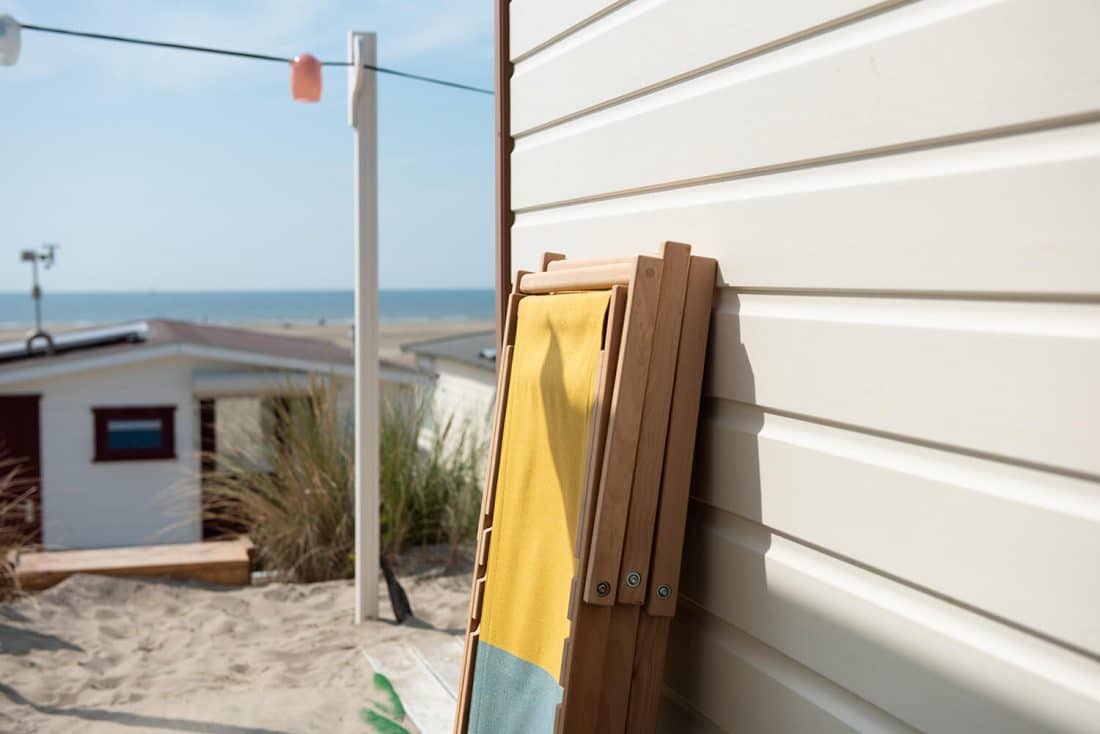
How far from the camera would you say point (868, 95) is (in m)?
1.57

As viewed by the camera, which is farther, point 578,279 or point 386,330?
point 386,330

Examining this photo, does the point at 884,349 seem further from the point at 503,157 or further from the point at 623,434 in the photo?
Answer: the point at 503,157

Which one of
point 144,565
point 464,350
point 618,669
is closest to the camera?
point 618,669

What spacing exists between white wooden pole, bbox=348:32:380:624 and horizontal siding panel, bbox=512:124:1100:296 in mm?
2899

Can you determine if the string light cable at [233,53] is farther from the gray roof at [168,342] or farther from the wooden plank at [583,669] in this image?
the gray roof at [168,342]

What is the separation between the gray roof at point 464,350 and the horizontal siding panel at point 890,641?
9522 mm

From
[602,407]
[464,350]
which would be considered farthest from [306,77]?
[464,350]

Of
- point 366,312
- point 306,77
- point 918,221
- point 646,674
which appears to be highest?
point 306,77

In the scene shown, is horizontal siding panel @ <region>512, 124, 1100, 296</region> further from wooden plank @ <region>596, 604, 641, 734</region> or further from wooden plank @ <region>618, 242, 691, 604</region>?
wooden plank @ <region>596, 604, 641, 734</region>

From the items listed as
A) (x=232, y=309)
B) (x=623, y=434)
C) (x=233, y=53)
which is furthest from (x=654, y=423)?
(x=232, y=309)

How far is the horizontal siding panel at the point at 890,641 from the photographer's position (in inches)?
50.2

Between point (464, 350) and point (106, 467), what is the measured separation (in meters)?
4.35

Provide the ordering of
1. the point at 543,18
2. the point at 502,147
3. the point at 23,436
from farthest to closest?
the point at 23,436 → the point at 502,147 → the point at 543,18

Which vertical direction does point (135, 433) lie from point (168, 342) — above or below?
below
